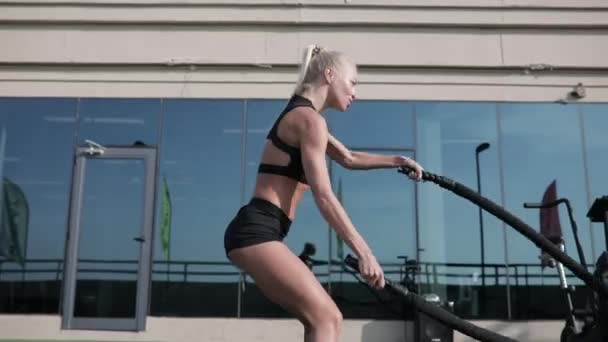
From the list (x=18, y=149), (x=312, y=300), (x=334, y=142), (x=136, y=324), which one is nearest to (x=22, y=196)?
(x=18, y=149)

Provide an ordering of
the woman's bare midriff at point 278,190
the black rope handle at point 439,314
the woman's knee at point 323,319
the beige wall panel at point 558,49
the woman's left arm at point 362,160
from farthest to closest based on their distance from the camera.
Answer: the beige wall panel at point 558,49, the woman's left arm at point 362,160, the black rope handle at point 439,314, the woman's bare midriff at point 278,190, the woman's knee at point 323,319

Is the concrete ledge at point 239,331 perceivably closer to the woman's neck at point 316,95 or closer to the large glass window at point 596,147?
the large glass window at point 596,147

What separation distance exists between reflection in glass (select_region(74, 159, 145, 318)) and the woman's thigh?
6533mm

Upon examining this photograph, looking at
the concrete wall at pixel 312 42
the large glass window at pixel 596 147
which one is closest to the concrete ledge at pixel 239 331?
the large glass window at pixel 596 147

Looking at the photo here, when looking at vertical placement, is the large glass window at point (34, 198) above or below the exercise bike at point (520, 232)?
above

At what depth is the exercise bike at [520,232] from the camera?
271cm

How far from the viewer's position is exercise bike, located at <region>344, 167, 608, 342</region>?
271 cm

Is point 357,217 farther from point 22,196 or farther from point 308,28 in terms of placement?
point 22,196

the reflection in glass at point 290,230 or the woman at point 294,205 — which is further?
the reflection in glass at point 290,230

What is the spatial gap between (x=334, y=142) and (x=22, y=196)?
709 cm

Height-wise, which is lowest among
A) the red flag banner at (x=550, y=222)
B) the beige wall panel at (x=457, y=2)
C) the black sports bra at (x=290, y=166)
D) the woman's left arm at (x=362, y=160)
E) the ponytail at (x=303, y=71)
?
the black sports bra at (x=290, y=166)

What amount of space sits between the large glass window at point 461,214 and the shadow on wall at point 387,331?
61cm

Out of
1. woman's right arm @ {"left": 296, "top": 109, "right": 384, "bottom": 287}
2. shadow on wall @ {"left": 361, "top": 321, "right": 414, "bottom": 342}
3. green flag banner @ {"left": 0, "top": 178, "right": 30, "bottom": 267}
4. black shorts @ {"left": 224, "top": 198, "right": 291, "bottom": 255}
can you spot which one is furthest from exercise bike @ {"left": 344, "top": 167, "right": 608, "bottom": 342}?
green flag banner @ {"left": 0, "top": 178, "right": 30, "bottom": 267}

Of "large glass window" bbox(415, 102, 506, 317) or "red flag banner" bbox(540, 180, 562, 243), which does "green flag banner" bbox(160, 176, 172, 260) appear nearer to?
"large glass window" bbox(415, 102, 506, 317)
